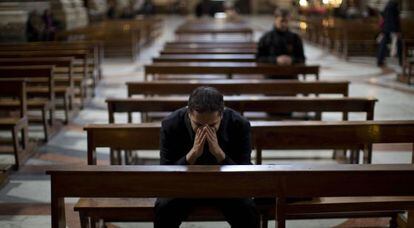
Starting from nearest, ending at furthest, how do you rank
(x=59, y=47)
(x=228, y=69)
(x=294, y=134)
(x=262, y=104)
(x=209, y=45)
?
1. (x=294, y=134)
2. (x=262, y=104)
3. (x=228, y=69)
4. (x=59, y=47)
5. (x=209, y=45)

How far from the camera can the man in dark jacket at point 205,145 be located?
3.28 metres

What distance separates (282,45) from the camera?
793 cm

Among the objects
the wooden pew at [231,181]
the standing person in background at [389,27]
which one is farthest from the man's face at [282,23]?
the standing person in background at [389,27]

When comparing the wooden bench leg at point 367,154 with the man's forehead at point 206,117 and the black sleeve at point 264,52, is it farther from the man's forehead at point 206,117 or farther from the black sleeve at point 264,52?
the black sleeve at point 264,52

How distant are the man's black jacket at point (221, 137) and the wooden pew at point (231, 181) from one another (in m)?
0.54

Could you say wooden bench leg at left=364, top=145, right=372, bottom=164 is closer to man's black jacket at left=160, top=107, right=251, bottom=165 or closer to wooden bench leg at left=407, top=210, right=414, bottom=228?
wooden bench leg at left=407, top=210, right=414, bottom=228

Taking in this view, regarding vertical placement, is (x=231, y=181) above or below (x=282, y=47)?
below

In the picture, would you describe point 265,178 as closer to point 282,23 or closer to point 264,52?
point 282,23

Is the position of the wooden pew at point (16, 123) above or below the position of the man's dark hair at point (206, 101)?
below

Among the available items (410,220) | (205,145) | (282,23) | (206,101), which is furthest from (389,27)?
(206,101)

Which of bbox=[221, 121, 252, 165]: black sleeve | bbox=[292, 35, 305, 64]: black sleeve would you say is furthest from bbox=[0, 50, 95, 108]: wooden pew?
bbox=[221, 121, 252, 165]: black sleeve

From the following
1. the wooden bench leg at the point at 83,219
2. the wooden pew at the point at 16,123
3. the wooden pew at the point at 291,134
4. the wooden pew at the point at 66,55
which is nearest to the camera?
the wooden bench leg at the point at 83,219

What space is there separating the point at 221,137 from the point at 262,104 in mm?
1901

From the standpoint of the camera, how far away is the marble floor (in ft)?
14.4
